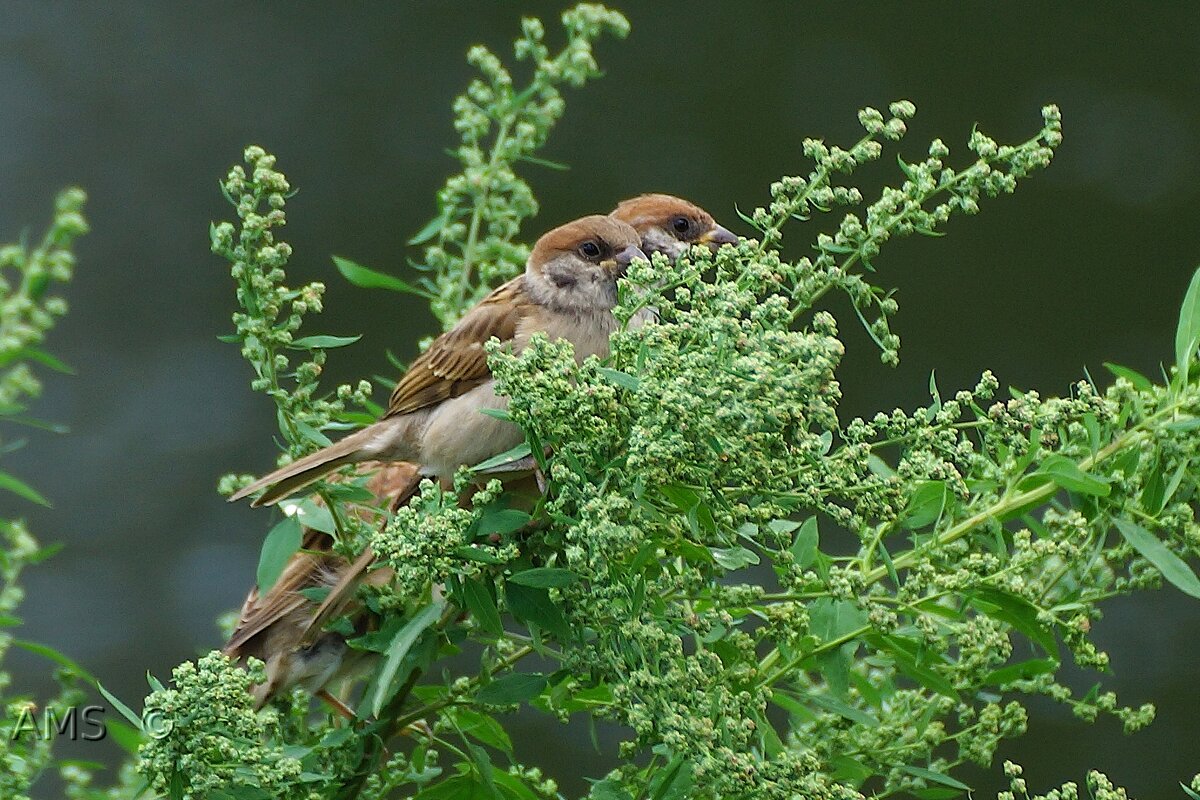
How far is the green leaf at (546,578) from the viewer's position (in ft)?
3.25

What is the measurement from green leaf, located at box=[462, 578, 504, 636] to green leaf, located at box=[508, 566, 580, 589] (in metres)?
0.05

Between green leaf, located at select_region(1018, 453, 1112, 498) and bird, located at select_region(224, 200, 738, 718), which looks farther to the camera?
bird, located at select_region(224, 200, 738, 718)

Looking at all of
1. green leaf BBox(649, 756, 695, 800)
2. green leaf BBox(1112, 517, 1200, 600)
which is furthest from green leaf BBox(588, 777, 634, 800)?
green leaf BBox(1112, 517, 1200, 600)

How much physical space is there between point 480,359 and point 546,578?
911mm

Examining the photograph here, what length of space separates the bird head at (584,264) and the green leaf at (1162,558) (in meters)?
1.05

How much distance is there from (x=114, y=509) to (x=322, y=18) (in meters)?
1.36

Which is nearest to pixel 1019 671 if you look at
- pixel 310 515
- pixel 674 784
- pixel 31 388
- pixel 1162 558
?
pixel 1162 558

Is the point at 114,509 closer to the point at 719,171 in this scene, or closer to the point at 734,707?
the point at 719,171

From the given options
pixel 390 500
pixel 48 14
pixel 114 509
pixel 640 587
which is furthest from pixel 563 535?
pixel 48 14

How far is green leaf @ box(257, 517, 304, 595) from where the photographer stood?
1.14 metres

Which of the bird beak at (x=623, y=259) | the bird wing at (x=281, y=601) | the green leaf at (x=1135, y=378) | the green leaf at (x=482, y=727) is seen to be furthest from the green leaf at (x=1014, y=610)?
the bird beak at (x=623, y=259)

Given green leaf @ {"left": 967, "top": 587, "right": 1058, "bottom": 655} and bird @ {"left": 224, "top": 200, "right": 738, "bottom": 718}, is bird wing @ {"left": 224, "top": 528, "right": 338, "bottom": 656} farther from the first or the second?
green leaf @ {"left": 967, "top": 587, "right": 1058, "bottom": 655}

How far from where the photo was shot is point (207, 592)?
3.87 metres

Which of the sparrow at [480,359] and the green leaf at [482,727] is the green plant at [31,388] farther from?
the green leaf at [482,727]
